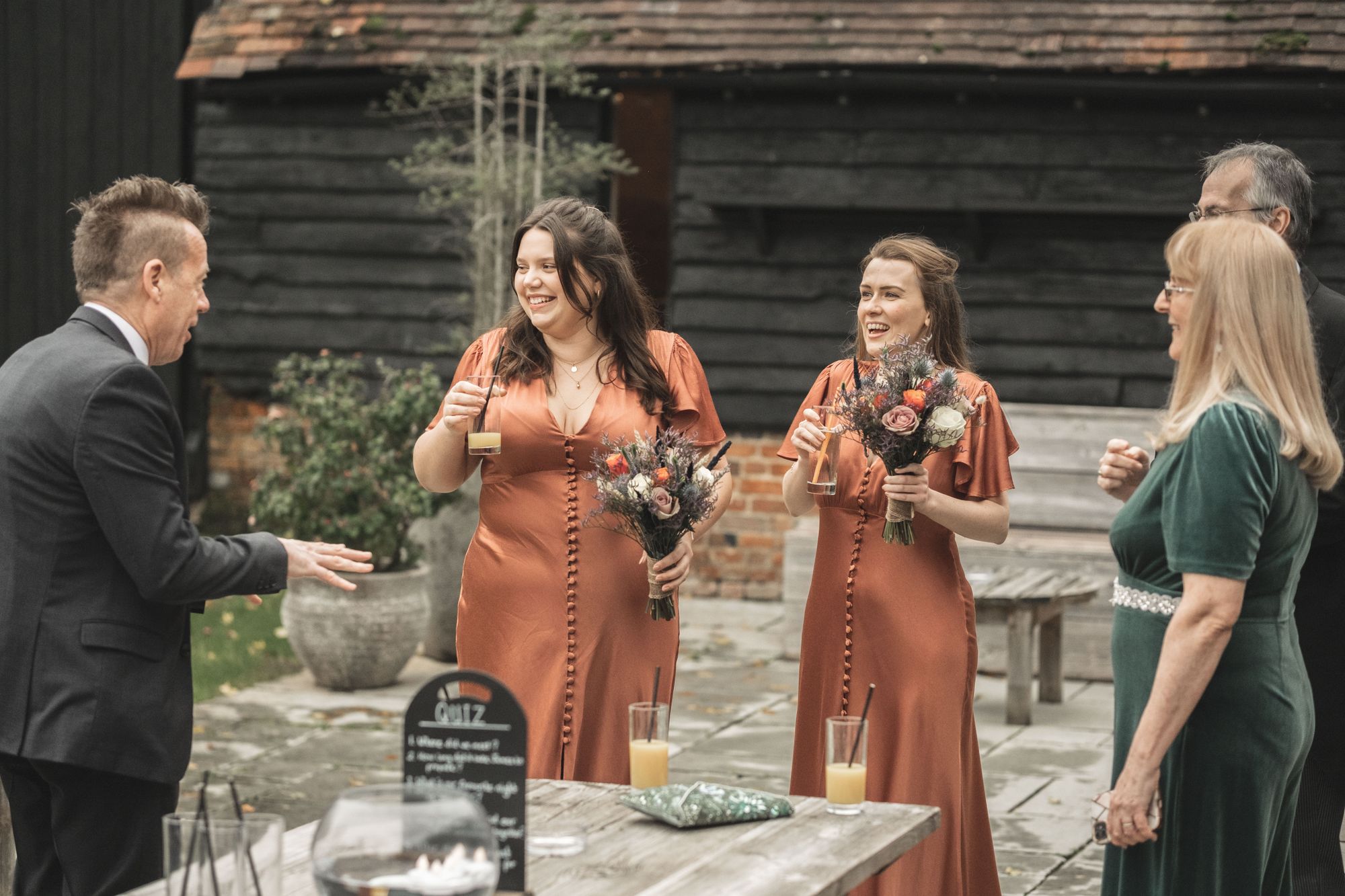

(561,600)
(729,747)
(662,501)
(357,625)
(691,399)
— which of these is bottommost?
(729,747)

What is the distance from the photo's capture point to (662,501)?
3.48m

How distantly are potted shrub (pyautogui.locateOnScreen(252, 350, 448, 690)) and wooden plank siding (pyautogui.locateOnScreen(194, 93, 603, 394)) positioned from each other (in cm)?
291

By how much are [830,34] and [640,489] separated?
6.80m

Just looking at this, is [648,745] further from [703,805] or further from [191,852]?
[191,852]

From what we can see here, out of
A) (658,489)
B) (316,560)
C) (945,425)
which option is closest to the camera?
(316,560)

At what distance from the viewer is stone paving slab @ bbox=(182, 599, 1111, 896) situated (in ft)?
17.8

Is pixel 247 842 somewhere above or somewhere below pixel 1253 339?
below

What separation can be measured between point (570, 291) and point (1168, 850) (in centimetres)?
196

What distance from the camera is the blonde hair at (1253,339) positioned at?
2.74 m

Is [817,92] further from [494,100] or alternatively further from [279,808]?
[279,808]

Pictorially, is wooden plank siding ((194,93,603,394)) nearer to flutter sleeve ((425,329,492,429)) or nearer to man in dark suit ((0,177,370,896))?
flutter sleeve ((425,329,492,429))

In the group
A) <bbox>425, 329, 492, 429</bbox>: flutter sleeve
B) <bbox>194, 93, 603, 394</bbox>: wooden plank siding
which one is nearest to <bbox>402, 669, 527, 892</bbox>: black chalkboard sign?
<bbox>425, 329, 492, 429</bbox>: flutter sleeve

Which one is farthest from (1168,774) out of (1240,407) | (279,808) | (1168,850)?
(279,808)

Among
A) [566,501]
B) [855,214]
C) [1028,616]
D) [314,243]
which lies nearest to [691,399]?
[566,501]
